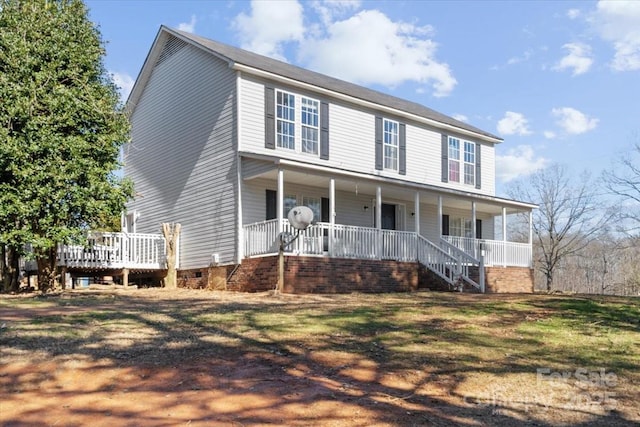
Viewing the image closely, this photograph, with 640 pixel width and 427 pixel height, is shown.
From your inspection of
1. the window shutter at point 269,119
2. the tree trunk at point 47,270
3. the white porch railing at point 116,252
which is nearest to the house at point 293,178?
the window shutter at point 269,119

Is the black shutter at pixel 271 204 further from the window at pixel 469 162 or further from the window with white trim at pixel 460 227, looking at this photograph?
the window at pixel 469 162

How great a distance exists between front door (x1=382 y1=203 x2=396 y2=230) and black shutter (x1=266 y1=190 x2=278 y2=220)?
194 inches

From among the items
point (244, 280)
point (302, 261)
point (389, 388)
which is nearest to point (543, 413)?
point (389, 388)

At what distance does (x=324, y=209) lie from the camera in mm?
18688

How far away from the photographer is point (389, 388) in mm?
5750

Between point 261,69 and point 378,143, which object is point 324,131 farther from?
point 261,69

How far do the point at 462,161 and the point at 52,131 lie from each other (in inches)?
591

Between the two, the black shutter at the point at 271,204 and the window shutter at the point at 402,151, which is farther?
the window shutter at the point at 402,151

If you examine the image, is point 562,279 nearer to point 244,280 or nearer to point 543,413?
point 244,280

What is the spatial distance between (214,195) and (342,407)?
1293 cm

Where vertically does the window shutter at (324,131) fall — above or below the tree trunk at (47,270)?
above

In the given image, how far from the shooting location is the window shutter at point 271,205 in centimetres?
1708

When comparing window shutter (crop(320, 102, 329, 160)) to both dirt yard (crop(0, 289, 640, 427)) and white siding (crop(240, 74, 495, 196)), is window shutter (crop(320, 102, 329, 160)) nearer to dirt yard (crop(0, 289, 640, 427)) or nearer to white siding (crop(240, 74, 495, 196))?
white siding (crop(240, 74, 495, 196))

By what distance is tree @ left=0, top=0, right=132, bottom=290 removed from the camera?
13.8 metres
